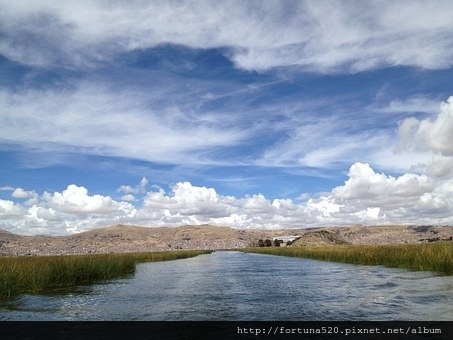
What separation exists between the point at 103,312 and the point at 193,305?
3931mm

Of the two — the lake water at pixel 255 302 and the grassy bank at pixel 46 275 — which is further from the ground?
the grassy bank at pixel 46 275

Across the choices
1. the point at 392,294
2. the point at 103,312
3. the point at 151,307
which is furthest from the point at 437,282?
the point at 103,312

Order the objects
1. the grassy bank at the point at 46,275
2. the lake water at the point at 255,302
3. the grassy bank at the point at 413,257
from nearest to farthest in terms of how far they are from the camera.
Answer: the lake water at the point at 255,302, the grassy bank at the point at 46,275, the grassy bank at the point at 413,257

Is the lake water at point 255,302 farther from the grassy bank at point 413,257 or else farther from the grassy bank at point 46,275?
the grassy bank at point 413,257
